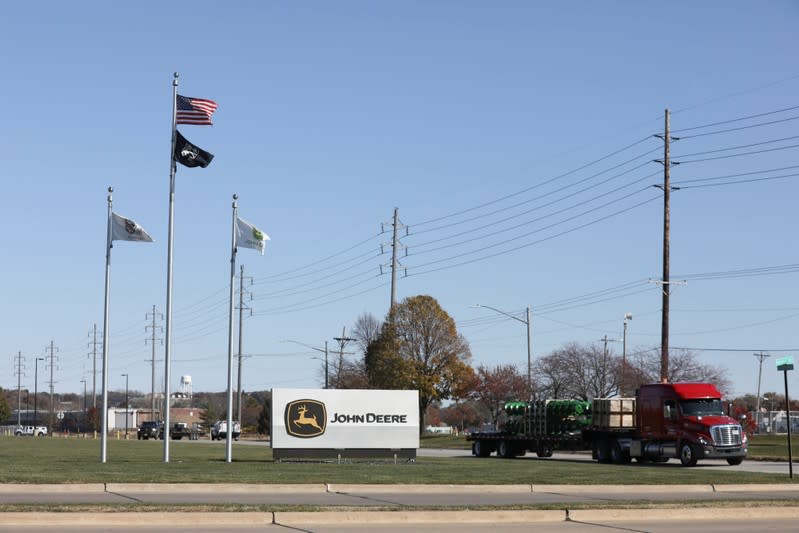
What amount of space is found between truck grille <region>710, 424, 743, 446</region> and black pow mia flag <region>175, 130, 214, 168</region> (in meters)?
21.0

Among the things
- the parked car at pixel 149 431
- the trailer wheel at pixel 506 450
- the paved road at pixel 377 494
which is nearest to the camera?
the paved road at pixel 377 494

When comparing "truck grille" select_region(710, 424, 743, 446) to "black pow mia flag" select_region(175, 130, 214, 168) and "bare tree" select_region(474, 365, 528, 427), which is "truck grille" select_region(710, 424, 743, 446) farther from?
"bare tree" select_region(474, 365, 528, 427)

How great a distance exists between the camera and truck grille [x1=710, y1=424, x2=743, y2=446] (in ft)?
136

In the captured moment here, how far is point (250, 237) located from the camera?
124ft

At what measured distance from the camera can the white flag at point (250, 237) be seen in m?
37.5

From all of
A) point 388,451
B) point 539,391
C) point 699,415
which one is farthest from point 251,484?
point 539,391

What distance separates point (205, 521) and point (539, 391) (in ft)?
264

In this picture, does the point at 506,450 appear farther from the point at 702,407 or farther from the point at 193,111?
the point at 193,111

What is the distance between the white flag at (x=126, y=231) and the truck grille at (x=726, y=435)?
21.7 m

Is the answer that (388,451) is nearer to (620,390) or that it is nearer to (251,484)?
(251,484)

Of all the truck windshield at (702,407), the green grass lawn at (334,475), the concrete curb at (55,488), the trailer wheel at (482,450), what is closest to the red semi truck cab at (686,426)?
the truck windshield at (702,407)

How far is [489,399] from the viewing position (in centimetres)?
9919

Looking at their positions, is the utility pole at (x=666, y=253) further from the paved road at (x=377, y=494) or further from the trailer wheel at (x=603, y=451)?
the paved road at (x=377, y=494)

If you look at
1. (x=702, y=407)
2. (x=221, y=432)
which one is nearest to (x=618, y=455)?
(x=702, y=407)
